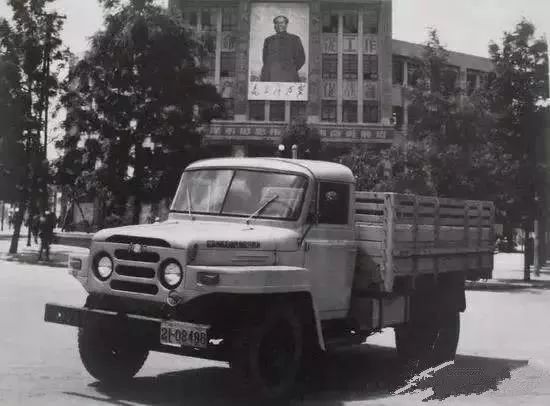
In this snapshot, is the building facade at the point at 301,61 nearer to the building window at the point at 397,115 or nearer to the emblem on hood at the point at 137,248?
the building window at the point at 397,115

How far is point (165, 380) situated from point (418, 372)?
2.90 meters

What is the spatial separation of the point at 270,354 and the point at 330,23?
182ft

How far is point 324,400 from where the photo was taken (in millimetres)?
6738

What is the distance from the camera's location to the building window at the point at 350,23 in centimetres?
5928

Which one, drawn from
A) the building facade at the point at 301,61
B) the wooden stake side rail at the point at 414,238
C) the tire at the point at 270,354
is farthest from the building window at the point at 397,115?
the tire at the point at 270,354

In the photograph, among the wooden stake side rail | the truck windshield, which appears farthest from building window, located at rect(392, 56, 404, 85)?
the truck windshield

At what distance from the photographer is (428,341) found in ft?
30.2

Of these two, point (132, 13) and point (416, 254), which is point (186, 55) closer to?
point (132, 13)

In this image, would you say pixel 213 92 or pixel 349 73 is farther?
pixel 349 73

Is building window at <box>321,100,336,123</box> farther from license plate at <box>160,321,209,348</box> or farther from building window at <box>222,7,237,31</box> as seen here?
license plate at <box>160,321,209,348</box>

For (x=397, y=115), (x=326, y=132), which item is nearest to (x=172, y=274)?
(x=326, y=132)

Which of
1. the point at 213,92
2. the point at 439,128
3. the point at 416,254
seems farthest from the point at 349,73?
the point at 416,254

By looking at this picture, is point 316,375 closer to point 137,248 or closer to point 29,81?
point 137,248

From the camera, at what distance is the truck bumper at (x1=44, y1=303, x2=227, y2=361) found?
610 cm
